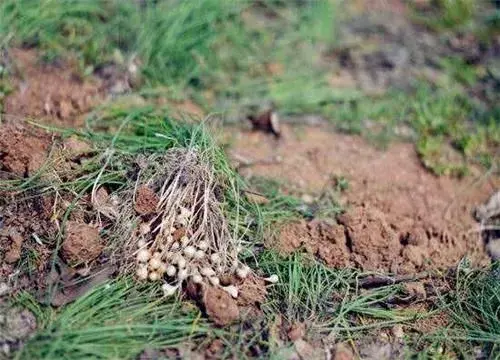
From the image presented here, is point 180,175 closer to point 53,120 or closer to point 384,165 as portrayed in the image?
point 53,120

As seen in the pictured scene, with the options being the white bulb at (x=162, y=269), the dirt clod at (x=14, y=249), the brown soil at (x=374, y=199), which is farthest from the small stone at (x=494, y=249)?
the dirt clod at (x=14, y=249)

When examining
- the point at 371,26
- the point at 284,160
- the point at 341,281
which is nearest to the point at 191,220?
the point at 341,281

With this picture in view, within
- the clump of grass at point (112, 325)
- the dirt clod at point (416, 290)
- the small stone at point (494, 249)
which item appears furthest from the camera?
the small stone at point (494, 249)

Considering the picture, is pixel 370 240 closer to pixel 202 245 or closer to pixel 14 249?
pixel 202 245

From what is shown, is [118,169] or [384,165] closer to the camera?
[118,169]

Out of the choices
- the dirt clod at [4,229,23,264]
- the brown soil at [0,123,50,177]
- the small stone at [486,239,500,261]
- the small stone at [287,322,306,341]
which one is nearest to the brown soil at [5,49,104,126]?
the brown soil at [0,123,50,177]

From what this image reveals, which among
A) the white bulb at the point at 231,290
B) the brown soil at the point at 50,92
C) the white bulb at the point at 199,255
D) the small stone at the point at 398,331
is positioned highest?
the brown soil at the point at 50,92

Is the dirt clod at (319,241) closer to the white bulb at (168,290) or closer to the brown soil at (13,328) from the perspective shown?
the white bulb at (168,290)
